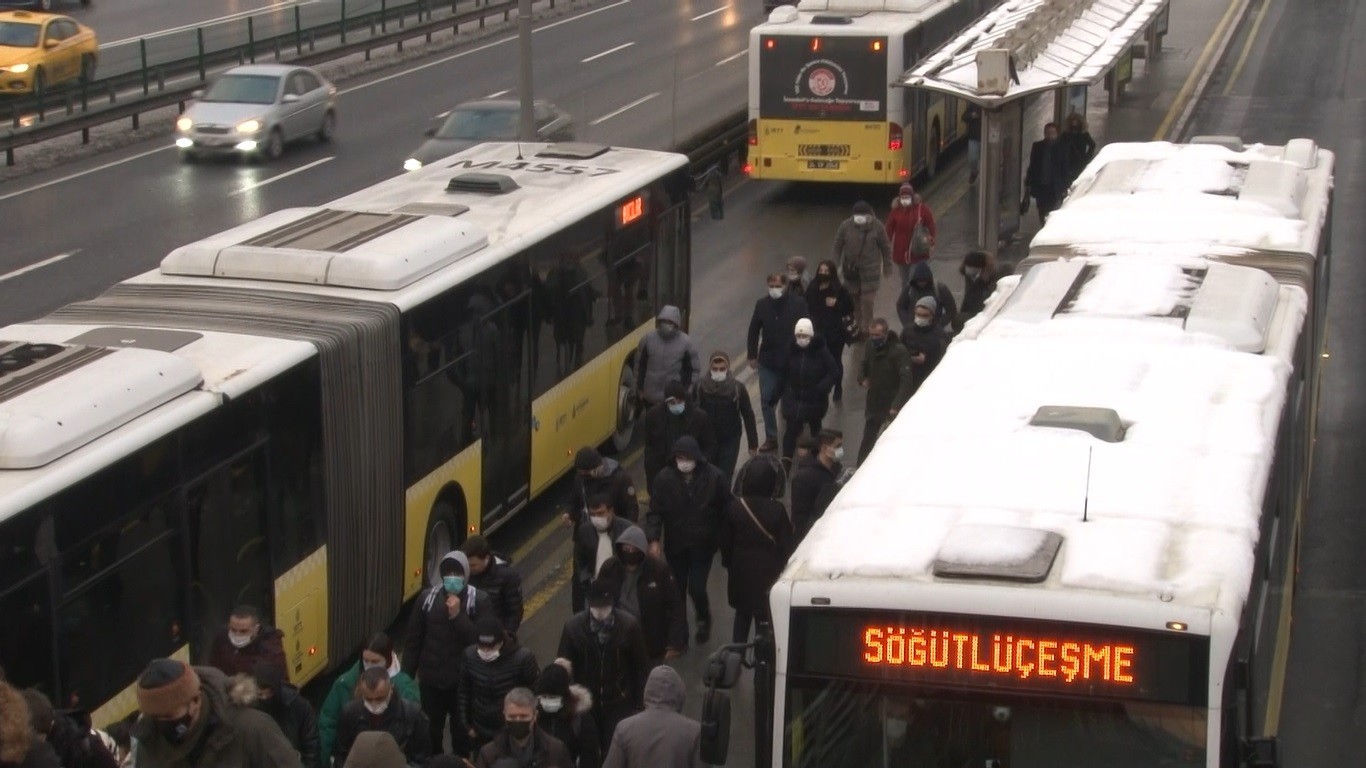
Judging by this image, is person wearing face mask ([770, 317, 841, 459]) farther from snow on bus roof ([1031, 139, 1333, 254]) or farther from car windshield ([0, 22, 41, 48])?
car windshield ([0, 22, 41, 48])

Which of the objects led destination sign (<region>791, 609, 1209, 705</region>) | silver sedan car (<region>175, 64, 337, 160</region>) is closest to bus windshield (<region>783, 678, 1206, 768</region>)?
led destination sign (<region>791, 609, 1209, 705</region>)

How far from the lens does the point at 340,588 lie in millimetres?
11953

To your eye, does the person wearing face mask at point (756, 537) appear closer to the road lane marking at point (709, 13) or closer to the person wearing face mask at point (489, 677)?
the person wearing face mask at point (489, 677)

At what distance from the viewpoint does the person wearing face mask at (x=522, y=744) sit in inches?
334

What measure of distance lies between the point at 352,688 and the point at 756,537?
3.19 meters

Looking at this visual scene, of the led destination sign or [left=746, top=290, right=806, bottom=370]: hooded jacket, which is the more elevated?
the led destination sign

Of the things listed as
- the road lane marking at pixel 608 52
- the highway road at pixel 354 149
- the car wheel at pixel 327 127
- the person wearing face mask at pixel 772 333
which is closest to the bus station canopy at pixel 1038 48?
the person wearing face mask at pixel 772 333

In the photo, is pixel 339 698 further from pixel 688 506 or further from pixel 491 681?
pixel 688 506

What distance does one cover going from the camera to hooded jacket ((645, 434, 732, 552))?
1236cm

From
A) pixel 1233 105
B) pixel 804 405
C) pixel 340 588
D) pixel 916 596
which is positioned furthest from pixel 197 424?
pixel 1233 105

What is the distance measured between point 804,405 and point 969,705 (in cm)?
912

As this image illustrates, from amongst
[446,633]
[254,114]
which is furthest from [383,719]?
[254,114]

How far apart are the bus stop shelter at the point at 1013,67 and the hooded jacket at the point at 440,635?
1370cm

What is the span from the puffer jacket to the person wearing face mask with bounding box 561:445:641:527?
237cm
